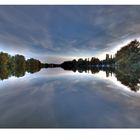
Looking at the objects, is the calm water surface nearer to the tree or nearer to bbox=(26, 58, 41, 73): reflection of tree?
bbox=(26, 58, 41, 73): reflection of tree

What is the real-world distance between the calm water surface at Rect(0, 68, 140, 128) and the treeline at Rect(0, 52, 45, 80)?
5 cm

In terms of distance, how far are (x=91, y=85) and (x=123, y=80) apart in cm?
27

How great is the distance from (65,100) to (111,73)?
44cm

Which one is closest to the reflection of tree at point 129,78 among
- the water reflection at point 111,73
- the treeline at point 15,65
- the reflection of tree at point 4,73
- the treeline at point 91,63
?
the water reflection at point 111,73

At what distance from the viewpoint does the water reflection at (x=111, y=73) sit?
11.5ft

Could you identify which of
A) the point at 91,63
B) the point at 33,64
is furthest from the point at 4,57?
the point at 91,63

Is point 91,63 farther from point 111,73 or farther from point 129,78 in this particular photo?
point 129,78

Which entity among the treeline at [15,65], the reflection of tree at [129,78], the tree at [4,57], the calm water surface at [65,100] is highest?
the tree at [4,57]

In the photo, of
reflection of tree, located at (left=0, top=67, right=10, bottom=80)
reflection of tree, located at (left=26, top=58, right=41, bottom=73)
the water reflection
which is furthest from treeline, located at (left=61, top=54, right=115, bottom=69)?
reflection of tree, located at (left=0, top=67, right=10, bottom=80)

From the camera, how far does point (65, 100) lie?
3.53m

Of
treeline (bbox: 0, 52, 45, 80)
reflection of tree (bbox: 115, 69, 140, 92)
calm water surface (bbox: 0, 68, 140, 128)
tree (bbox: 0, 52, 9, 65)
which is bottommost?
calm water surface (bbox: 0, 68, 140, 128)

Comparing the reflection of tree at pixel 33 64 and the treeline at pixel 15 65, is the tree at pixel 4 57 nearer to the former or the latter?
the treeline at pixel 15 65

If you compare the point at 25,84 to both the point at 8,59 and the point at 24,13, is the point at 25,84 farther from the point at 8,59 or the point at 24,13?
the point at 24,13

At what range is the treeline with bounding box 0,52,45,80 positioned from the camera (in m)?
3.53
